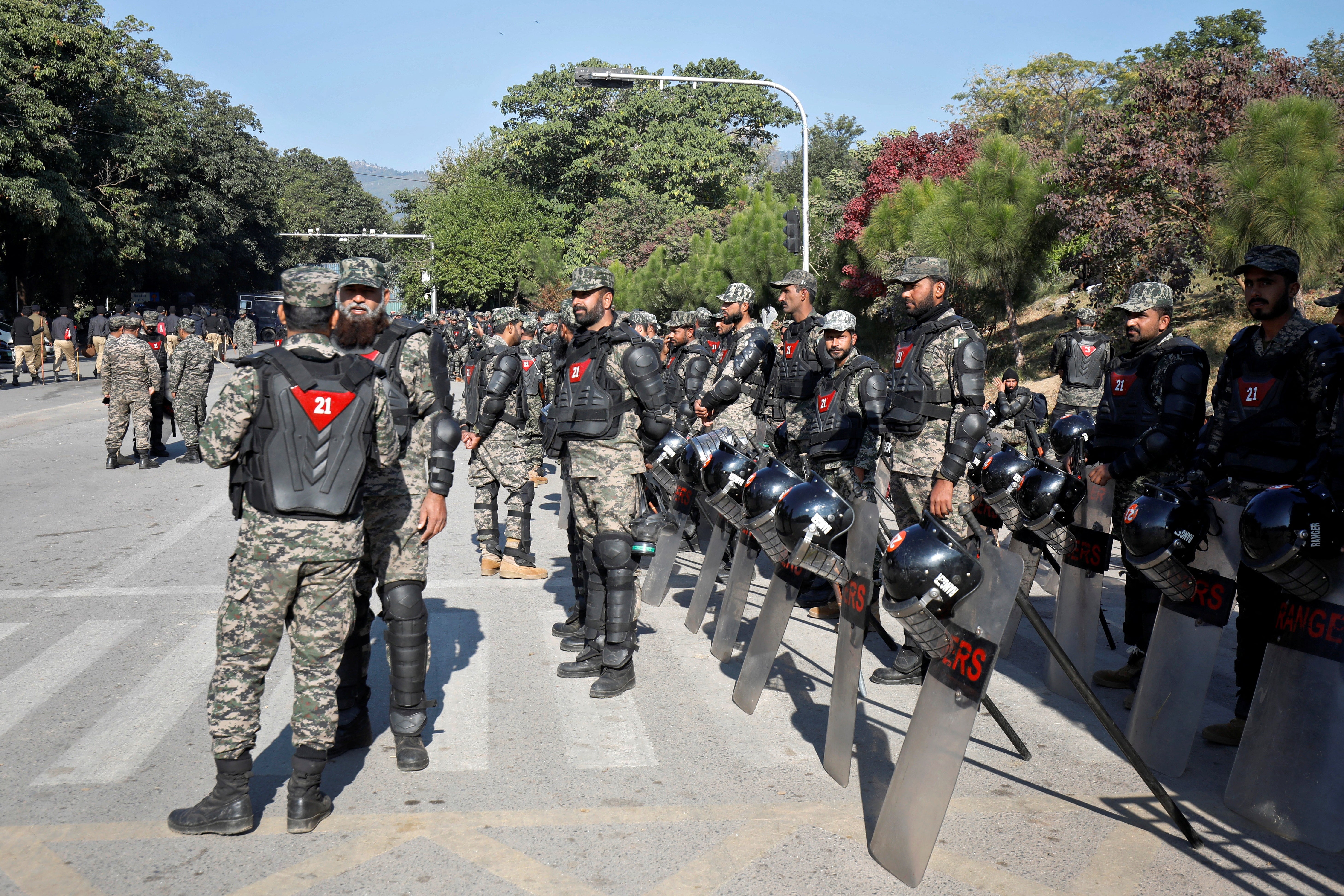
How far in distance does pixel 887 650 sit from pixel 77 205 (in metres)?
38.3

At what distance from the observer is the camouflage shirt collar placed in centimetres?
397

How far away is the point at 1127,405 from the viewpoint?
612 cm

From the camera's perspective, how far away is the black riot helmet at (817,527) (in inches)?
171

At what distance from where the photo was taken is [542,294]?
4581 centimetres

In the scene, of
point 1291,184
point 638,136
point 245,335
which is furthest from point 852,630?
point 638,136

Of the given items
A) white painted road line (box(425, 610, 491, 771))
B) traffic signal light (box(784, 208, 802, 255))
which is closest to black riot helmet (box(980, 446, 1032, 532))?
white painted road line (box(425, 610, 491, 771))

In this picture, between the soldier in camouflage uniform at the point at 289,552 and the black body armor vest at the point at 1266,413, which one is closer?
the soldier in camouflage uniform at the point at 289,552

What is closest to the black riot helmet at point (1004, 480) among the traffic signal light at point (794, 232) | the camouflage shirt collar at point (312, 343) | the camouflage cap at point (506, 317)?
the camouflage shirt collar at point (312, 343)

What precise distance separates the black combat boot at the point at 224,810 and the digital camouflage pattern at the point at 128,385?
1122cm

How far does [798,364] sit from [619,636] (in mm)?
2944

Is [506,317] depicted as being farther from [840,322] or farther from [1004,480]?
[1004,480]

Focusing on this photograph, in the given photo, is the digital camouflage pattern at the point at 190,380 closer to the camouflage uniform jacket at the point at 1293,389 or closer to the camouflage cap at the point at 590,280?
the camouflage cap at the point at 590,280

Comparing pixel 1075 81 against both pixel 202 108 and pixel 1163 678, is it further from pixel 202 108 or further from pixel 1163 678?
pixel 202 108

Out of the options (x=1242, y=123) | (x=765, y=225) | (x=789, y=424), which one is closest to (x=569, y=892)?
(x=789, y=424)
